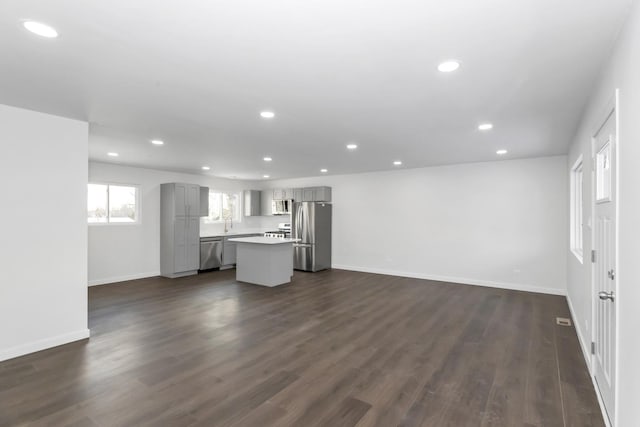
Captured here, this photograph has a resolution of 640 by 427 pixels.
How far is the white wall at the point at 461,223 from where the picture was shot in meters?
5.74

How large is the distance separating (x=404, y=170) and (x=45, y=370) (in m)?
6.84

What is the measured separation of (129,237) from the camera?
6914 mm

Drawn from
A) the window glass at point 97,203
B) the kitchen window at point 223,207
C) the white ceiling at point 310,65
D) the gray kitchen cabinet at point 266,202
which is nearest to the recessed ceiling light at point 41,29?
the white ceiling at point 310,65

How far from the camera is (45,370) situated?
2.91m

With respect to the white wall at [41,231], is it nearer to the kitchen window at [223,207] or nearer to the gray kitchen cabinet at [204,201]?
the gray kitchen cabinet at [204,201]

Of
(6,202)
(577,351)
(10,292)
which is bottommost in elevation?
(577,351)

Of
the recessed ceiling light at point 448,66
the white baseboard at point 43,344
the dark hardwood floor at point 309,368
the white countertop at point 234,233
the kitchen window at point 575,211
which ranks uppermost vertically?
the recessed ceiling light at point 448,66

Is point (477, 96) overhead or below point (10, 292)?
overhead

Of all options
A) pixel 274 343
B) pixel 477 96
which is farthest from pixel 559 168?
pixel 274 343

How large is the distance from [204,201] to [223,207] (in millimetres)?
1231

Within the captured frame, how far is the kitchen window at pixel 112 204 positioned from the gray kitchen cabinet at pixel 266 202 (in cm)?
353

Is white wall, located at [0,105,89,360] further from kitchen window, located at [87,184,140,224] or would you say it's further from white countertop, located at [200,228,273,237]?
white countertop, located at [200,228,273,237]

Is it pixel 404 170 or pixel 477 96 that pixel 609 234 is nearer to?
pixel 477 96

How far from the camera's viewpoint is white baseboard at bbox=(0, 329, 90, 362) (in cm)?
314
